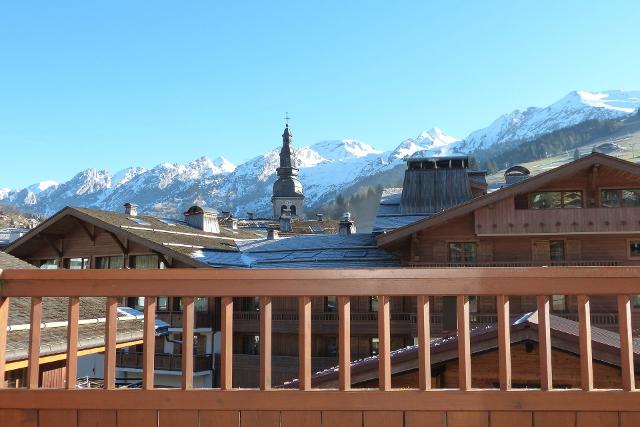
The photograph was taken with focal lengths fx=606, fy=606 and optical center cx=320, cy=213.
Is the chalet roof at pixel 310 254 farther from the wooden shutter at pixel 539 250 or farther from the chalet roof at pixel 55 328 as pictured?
the chalet roof at pixel 55 328

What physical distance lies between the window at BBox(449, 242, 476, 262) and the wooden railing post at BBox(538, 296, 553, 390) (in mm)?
20573

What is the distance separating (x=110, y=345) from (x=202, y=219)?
106 ft

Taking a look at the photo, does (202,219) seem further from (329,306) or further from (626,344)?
(626,344)

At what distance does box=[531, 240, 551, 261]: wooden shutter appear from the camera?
23.1 metres

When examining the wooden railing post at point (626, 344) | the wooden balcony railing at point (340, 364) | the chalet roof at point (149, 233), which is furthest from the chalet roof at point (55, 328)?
the chalet roof at point (149, 233)

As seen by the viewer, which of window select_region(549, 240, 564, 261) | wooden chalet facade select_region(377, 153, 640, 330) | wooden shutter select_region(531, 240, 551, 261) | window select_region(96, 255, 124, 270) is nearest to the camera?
wooden chalet facade select_region(377, 153, 640, 330)

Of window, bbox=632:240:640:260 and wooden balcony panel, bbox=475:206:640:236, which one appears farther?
window, bbox=632:240:640:260

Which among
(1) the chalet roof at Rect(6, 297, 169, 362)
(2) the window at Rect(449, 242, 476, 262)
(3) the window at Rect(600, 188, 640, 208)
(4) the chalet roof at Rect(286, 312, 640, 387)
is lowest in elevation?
(4) the chalet roof at Rect(286, 312, 640, 387)

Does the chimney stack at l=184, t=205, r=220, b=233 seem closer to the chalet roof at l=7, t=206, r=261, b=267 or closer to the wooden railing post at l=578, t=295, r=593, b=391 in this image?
the chalet roof at l=7, t=206, r=261, b=267

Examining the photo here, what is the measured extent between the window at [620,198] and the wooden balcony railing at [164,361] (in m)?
16.8

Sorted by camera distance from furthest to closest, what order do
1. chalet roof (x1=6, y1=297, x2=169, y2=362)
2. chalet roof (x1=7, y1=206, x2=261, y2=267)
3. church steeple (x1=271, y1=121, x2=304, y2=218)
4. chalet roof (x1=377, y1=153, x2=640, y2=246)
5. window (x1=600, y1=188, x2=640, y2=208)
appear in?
church steeple (x1=271, y1=121, x2=304, y2=218), chalet roof (x1=7, y1=206, x2=261, y2=267), window (x1=600, y1=188, x2=640, y2=208), chalet roof (x1=377, y1=153, x2=640, y2=246), chalet roof (x1=6, y1=297, x2=169, y2=362)

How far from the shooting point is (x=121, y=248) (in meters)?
27.6

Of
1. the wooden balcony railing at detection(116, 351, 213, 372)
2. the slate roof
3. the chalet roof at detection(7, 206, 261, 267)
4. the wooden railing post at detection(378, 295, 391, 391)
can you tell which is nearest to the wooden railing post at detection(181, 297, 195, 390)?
the wooden railing post at detection(378, 295, 391, 391)

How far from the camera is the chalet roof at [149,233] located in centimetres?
2556
